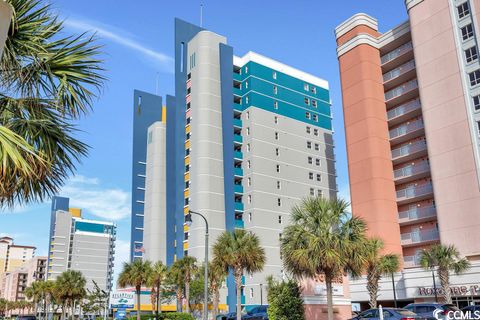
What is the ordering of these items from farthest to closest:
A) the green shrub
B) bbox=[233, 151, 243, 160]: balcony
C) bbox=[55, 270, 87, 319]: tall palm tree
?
bbox=[233, 151, 243, 160]: balcony → bbox=[55, 270, 87, 319]: tall palm tree → the green shrub

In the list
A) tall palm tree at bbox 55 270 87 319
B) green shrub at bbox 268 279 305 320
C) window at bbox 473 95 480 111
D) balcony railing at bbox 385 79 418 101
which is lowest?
green shrub at bbox 268 279 305 320

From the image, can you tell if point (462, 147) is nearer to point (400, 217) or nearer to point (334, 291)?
point (400, 217)

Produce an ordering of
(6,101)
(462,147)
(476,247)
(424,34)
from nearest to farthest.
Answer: (6,101), (476,247), (462,147), (424,34)

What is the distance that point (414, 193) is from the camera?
201ft

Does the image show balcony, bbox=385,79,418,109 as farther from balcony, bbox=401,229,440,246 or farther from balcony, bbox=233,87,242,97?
balcony, bbox=233,87,242,97

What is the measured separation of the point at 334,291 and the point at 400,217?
2995cm

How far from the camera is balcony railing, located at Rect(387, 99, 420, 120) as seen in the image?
209 feet

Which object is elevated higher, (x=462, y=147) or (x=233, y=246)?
(x=462, y=147)

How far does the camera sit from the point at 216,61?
8681cm

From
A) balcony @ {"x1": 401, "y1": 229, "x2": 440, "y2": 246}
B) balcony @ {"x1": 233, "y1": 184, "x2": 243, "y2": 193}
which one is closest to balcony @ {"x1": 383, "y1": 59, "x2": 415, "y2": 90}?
balcony @ {"x1": 401, "y1": 229, "x2": 440, "y2": 246}

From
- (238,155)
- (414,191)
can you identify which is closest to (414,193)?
(414,191)

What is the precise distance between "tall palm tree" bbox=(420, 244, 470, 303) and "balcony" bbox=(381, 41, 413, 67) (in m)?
31.0

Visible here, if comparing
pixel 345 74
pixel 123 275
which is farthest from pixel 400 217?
pixel 123 275

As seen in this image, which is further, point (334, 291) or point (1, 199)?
point (334, 291)
